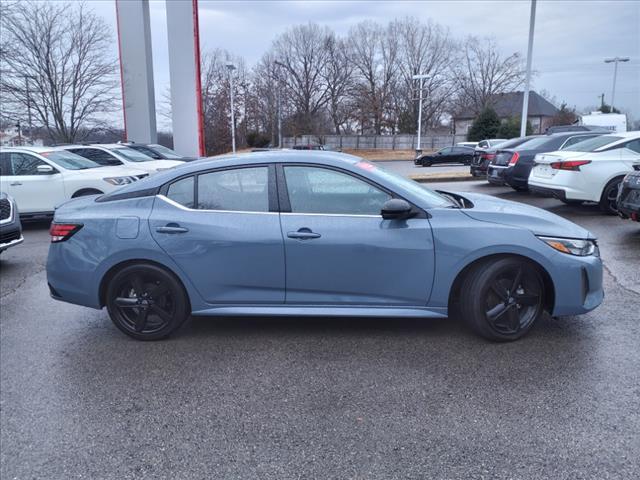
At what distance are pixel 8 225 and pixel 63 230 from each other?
3.47 meters

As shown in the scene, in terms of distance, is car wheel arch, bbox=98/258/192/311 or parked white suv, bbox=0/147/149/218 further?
parked white suv, bbox=0/147/149/218

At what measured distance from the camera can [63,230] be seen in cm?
433

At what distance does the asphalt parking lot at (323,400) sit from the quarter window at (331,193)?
1.10 m

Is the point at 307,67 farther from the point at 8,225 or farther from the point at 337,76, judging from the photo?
the point at 8,225

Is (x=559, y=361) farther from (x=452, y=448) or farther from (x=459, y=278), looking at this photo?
(x=452, y=448)

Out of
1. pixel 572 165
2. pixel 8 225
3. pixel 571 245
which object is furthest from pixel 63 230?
pixel 572 165

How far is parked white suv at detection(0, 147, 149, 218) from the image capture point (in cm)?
1023

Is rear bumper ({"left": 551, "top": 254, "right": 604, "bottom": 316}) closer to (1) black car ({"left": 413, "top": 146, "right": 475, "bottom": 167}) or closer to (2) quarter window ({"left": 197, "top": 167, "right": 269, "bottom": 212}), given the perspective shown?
(2) quarter window ({"left": 197, "top": 167, "right": 269, "bottom": 212})

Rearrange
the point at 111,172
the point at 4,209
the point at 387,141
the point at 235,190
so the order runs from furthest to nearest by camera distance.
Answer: the point at 387,141 → the point at 111,172 → the point at 4,209 → the point at 235,190

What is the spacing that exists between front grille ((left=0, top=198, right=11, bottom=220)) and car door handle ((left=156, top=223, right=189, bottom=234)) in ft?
14.0

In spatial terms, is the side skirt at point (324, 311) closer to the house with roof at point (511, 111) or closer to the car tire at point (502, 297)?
the car tire at point (502, 297)

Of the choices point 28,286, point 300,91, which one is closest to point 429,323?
point 28,286

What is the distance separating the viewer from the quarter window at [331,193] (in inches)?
161

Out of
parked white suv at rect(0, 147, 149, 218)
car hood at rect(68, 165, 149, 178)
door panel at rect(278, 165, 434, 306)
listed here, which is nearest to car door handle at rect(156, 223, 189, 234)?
door panel at rect(278, 165, 434, 306)
